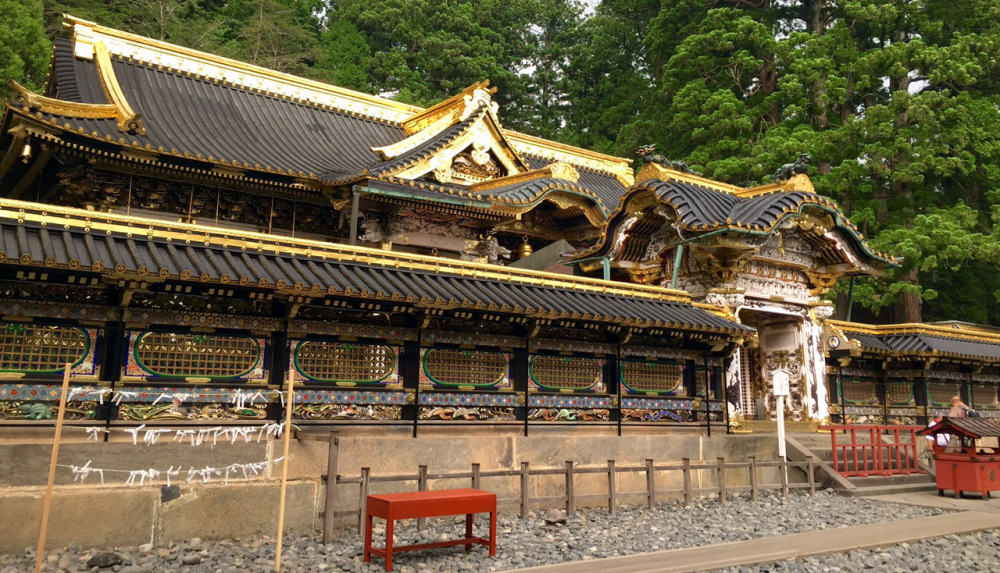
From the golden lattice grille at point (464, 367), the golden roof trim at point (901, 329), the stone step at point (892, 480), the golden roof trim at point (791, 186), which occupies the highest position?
the golden roof trim at point (791, 186)

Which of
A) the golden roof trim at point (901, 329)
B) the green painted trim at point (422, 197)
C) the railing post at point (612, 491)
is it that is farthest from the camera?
the golden roof trim at point (901, 329)

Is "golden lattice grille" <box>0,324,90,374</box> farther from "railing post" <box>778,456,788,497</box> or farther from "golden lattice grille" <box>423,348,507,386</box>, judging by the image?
"railing post" <box>778,456,788,497</box>

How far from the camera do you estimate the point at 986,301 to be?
108ft

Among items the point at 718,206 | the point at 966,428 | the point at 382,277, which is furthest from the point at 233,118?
the point at 966,428

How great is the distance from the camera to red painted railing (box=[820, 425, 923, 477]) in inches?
606

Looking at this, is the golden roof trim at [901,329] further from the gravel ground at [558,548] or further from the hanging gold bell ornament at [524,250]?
Result: the hanging gold bell ornament at [524,250]

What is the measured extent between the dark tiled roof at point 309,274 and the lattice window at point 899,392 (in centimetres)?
962

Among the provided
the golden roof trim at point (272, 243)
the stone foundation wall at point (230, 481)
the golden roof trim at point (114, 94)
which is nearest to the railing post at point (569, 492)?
the stone foundation wall at point (230, 481)

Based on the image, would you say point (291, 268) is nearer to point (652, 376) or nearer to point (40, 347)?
point (40, 347)

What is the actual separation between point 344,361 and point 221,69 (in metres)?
14.2

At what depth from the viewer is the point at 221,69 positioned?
71.7ft

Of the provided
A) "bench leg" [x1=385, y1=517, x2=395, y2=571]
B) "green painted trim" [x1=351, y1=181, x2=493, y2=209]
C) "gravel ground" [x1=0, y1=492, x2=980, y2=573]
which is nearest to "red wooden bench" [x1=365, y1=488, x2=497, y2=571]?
"bench leg" [x1=385, y1=517, x2=395, y2=571]

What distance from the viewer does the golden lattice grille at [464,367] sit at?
12.2 metres

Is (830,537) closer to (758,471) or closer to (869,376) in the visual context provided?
(758,471)
